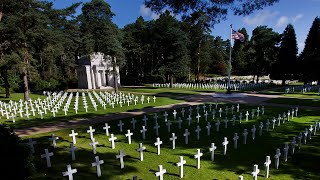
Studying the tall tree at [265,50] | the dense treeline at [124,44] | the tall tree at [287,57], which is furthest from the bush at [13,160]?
the tall tree at [265,50]

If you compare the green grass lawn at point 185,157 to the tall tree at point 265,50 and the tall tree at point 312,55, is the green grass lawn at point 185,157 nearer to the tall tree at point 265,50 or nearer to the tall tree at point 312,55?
the tall tree at point 312,55

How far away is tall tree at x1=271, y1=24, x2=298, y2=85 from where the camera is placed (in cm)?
4441

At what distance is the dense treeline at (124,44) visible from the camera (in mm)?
25359

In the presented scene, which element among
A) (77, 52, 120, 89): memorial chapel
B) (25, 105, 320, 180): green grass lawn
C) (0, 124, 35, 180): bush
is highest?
(77, 52, 120, 89): memorial chapel

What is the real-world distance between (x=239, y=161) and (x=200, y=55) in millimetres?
46831

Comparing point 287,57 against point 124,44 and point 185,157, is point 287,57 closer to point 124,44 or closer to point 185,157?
point 124,44

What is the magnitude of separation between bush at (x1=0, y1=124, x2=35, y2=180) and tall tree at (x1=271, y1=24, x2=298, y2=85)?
152 feet

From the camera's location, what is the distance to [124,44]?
5588cm

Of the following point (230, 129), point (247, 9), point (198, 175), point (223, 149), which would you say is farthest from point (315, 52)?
point (198, 175)

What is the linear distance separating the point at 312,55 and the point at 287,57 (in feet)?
20.5

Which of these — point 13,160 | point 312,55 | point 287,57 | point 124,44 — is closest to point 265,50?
point 287,57

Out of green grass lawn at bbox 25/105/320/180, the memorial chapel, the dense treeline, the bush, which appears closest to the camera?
the bush

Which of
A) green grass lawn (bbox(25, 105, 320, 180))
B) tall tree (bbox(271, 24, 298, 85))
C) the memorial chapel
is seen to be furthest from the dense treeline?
green grass lawn (bbox(25, 105, 320, 180))

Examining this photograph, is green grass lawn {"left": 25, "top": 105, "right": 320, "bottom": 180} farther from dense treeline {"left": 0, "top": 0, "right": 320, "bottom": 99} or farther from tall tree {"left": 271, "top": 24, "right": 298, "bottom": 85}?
tall tree {"left": 271, "top": 24, "right": 298, "bottom": 85}
